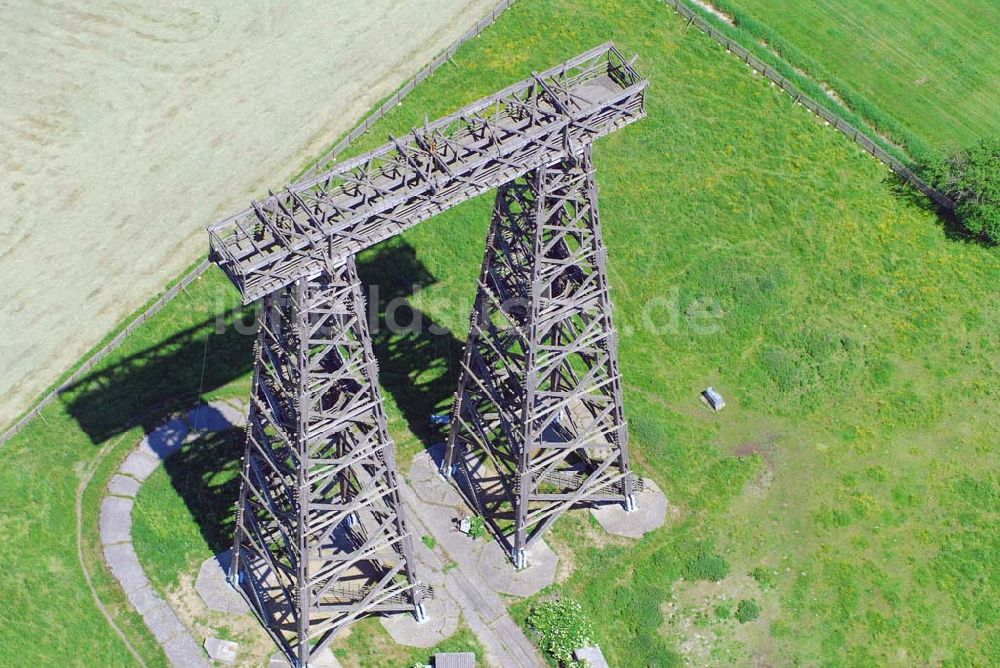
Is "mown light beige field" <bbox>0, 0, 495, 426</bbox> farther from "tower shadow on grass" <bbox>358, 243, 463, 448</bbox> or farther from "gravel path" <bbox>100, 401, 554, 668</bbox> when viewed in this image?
"tower shadow on grass" <bbox>358, 243, 463, 448</bbox>

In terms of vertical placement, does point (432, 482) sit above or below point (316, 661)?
above

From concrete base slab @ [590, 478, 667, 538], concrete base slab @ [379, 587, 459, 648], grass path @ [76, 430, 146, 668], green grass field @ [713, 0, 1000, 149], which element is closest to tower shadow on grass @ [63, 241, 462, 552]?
grass path @ [76, 430, 146, 668]

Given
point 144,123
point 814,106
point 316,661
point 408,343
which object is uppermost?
point 144,123

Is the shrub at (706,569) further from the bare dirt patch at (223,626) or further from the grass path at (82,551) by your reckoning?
the grass path at (82,551)

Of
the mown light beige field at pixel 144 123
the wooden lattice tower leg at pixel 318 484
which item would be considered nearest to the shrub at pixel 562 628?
the wooden lattice tower leg at pixel 318 484

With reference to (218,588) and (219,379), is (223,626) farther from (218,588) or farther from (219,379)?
(219,379)

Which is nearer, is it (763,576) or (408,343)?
(763,576)

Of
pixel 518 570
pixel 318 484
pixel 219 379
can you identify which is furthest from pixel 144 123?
pixel 518 570

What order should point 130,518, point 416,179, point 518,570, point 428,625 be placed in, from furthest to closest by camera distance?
point 130,518 < point 518,570 < point 428,625 < point 416,179
